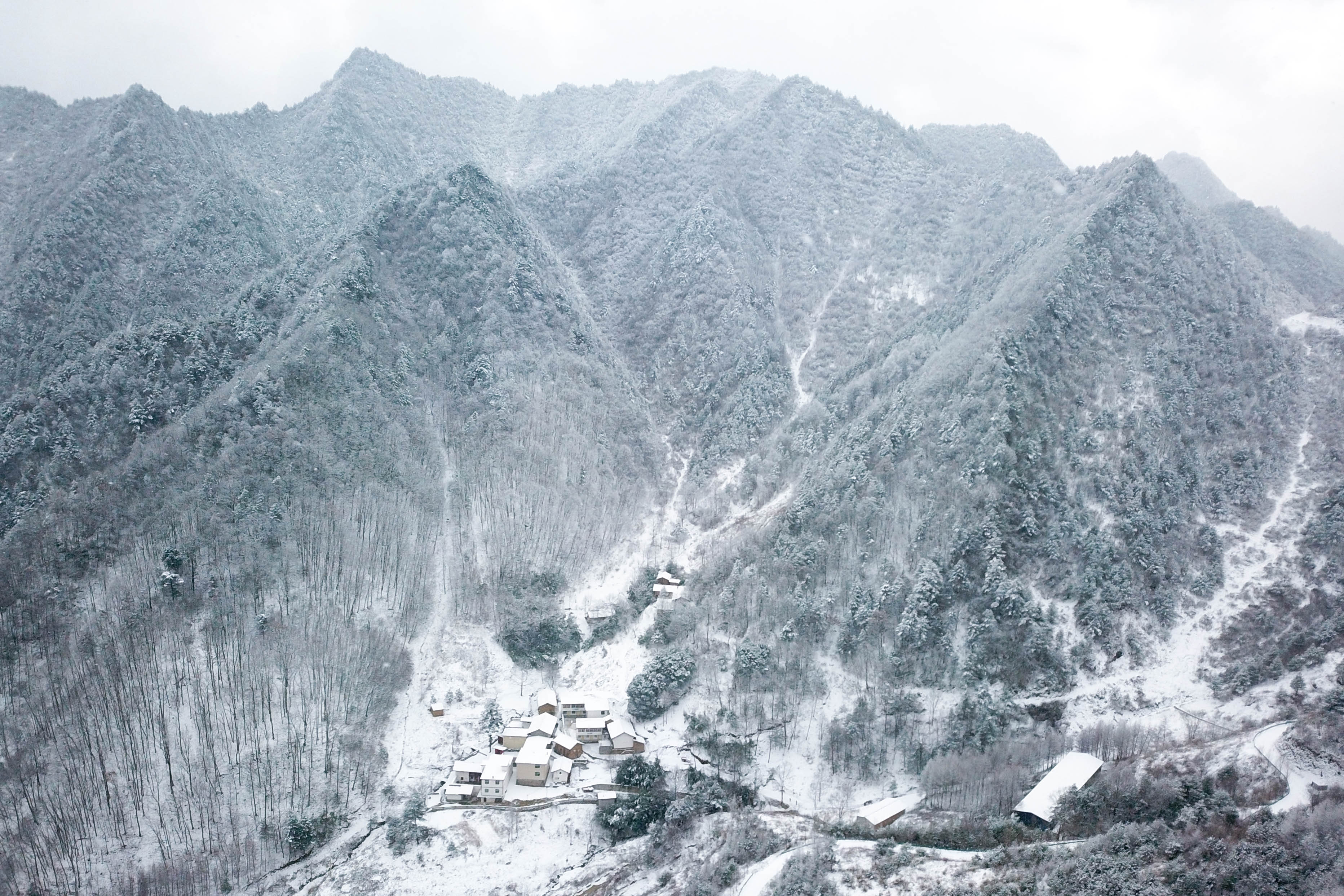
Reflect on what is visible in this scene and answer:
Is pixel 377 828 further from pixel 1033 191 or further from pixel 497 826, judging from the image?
pixel 1033 191

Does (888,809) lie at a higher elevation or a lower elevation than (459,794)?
lower

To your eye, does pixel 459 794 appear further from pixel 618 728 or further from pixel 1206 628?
pixel 1206 628

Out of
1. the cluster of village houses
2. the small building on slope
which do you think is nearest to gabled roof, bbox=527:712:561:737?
the cluster of village houses

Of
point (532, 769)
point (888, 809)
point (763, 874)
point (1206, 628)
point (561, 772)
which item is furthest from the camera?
point (1206, 628)

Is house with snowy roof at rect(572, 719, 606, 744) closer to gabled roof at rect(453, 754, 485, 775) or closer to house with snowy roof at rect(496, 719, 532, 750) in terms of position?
house with snowy roof at rect(496, 719, 532, 750)

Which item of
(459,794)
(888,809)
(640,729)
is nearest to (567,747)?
(640,729)

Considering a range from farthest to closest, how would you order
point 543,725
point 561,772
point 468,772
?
point 543,725 → point 561,772 → point 468,772
